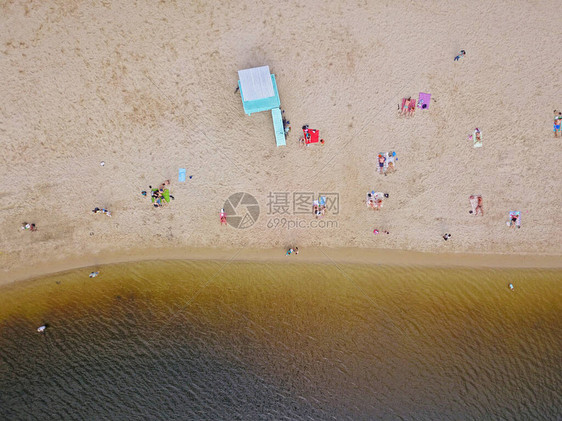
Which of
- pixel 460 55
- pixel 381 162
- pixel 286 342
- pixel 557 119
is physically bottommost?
pixel 286 342

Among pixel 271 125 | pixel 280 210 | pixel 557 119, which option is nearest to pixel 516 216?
pixel 557 119

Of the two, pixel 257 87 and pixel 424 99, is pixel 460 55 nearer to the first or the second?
pixel 424 99

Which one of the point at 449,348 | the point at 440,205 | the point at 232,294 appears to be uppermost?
the point at 440,205

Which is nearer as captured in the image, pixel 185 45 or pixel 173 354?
pixel 185 45

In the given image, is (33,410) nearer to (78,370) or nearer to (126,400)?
(78,370)

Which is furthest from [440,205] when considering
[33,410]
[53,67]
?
[33,410]

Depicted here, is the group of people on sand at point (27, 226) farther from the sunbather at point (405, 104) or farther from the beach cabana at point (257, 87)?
the sunbather at point (405, 104)
